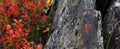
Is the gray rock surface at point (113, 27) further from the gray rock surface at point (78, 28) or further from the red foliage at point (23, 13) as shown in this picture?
the red foliage at point (23, 13)

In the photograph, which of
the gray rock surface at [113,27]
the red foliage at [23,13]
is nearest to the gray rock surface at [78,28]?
the gray rock surface at [113,27]

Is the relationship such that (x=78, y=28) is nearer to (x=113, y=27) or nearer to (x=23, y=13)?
(x=113, y=27)

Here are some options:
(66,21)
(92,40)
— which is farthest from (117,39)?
(66,21)

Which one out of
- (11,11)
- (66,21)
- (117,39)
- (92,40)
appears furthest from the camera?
(11,11)

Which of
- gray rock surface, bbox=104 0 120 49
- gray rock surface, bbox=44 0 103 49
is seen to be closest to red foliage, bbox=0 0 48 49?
gray rock surface, bbox=44 0 103 49

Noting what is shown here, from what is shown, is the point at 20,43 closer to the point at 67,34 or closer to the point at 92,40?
the point at 67,34

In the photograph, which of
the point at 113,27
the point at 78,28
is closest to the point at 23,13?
the point at 78,28

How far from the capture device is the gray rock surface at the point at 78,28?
5.97 m

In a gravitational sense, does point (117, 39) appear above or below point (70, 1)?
below

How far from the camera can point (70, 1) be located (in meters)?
7.29

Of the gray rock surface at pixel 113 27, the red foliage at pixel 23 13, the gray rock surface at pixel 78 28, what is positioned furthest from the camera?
the red foliage at pixel 23 13

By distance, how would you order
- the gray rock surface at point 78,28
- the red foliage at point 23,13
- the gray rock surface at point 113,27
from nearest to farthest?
the gray rock surface at point 78,28
the gray rock surface at point 113,27
the red foliage at point 23,13

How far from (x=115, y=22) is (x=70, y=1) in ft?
4.20

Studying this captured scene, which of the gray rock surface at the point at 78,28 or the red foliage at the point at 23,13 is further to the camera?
the red foliage at the point at 23,13
